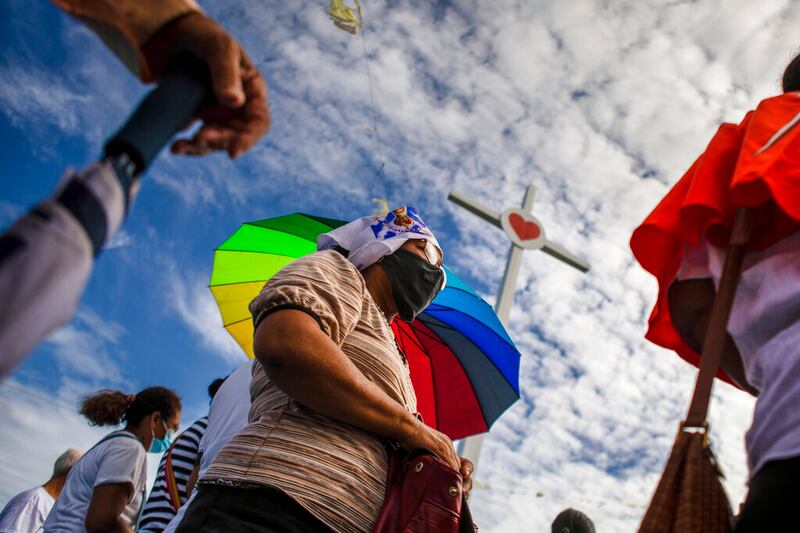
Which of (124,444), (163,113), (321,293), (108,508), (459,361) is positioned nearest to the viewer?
(163,113)

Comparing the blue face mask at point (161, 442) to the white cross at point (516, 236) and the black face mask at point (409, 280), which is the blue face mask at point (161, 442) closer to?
the black face mask at point (409, 280)

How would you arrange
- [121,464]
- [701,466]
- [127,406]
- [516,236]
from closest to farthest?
[701,466] → [121,464] → [127,406] → [516,236]

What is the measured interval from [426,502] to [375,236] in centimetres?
94

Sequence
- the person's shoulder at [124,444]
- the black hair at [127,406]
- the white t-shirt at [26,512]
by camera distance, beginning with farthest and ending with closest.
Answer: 1. the white t-shirt at [26,512]
2. the black hair at [127,406]
3. the person's shoulder at [124,444]

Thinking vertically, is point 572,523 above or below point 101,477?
above

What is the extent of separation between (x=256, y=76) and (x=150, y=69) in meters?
0.14

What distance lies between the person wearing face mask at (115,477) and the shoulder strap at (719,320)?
8.86 feet

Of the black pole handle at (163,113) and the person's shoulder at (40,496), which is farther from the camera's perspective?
the person's shoulder at (40,496)

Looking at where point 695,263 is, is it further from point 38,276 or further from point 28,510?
point 28,510

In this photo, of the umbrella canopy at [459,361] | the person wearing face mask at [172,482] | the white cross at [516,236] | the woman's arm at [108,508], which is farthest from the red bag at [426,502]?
the white cross at [516,236]

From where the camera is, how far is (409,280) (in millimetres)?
2064

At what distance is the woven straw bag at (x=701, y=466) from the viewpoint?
1078 millimetres

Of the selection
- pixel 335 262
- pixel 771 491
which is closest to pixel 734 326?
pixel 771 491

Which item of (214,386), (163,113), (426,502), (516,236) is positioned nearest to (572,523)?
(214,386)
